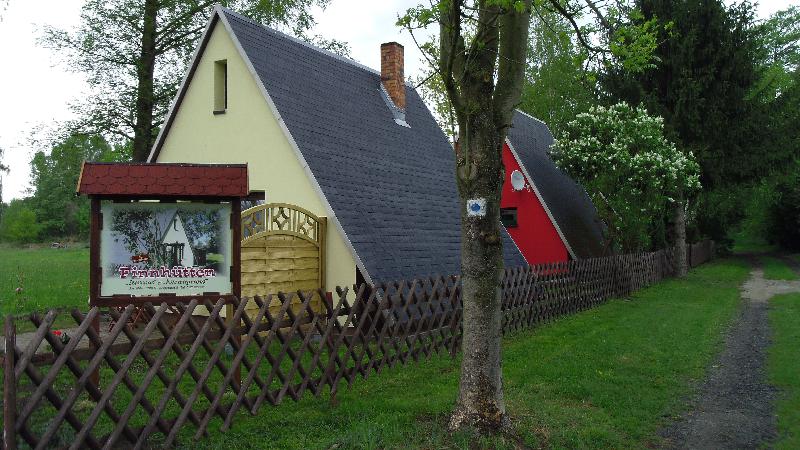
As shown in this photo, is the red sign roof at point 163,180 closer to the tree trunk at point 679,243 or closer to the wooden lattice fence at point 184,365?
the wooden lattice fence at point 184,365

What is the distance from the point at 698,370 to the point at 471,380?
5045mm

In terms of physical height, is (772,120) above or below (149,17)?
below

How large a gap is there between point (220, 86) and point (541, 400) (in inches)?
426

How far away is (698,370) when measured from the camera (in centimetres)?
923

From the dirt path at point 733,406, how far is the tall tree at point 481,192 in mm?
1921

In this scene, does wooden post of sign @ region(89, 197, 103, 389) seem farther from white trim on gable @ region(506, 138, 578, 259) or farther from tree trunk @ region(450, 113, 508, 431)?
white trim on gable @ region(506, 138, 578, 259)

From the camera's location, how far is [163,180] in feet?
23.2

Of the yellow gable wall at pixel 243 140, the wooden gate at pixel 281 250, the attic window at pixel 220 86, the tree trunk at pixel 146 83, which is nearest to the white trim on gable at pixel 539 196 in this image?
the attic window at pixel 220 86

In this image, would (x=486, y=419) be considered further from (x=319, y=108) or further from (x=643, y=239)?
(x=643, y=239)

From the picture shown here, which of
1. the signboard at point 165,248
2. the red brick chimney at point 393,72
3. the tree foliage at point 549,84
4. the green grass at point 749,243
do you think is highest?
the tree foliage at point 549,84

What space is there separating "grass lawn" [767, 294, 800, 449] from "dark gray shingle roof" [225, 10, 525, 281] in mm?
6108

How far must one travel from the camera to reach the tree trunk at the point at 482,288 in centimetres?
→ 589

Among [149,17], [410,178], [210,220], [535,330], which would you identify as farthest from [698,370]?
[149,17]

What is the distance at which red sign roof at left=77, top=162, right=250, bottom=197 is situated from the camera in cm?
687
